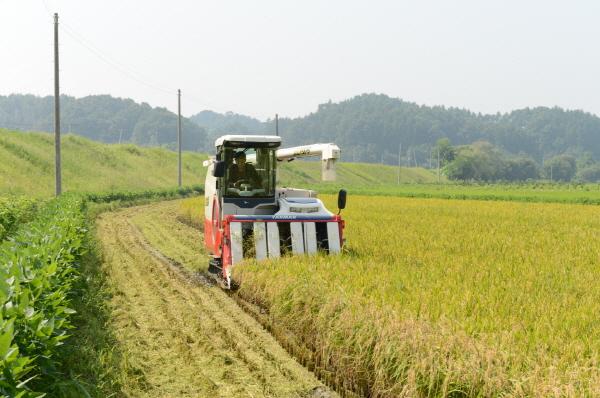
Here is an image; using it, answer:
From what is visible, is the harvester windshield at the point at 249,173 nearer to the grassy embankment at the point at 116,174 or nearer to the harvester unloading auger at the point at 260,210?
the harvester unloading auger at the point at 260,210

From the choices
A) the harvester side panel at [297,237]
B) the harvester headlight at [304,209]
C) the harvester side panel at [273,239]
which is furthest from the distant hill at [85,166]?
the harvester side panel at [297,237]

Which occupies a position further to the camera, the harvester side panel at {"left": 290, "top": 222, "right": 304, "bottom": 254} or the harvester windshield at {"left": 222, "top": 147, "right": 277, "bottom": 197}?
the harvester windshield at {"left": 222, "top": 147, "right": 277, "bottom": 197}

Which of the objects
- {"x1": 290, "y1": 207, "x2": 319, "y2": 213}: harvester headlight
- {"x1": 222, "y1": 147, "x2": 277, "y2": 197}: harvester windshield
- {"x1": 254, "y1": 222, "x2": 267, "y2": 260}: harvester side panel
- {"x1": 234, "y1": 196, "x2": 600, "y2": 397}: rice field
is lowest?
{"x1": 234, "y1": 196, "x2": 600, "y2": 397}: rice field

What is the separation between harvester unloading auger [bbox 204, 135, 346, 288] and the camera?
33.0 ft

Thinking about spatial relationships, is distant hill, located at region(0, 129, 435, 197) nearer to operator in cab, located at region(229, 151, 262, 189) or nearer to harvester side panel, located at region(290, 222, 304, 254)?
operator in cab, located at region(229, 151, 262, 189)

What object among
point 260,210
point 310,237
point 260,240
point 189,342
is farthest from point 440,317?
point 260,210

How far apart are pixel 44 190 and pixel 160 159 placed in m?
33.5

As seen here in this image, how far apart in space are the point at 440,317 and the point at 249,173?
21.3ft

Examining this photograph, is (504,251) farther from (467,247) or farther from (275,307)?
(275,307)

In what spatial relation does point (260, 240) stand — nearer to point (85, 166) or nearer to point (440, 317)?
point (440, 317)

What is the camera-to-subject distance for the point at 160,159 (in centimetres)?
7588

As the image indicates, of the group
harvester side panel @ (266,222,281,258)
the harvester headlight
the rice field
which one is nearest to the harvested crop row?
the rice field

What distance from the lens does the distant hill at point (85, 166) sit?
45.3 metres

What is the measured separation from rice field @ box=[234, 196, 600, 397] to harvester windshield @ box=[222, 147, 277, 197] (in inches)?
91.5
